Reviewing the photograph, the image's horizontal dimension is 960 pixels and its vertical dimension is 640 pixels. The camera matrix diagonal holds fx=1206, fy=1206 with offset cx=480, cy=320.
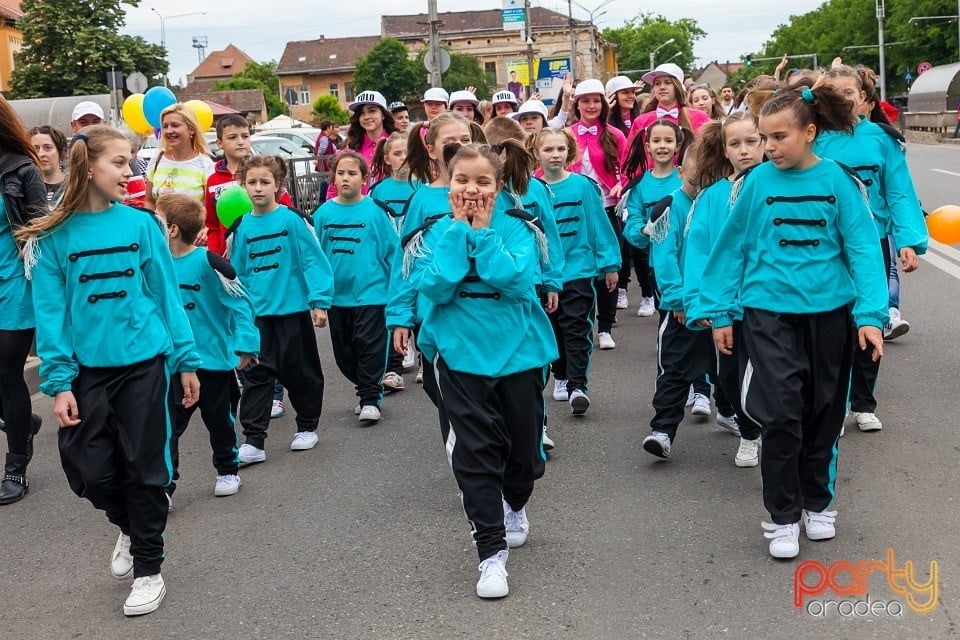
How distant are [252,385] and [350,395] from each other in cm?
181

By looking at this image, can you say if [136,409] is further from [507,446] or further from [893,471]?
[893,471]

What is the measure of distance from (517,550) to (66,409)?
6.44ft

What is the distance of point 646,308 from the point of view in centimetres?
1166

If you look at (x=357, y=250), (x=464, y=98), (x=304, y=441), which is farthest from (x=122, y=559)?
(x=464, y=98)

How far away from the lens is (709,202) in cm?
591

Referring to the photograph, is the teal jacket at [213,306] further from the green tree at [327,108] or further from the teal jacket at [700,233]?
the green tree at [327,108]

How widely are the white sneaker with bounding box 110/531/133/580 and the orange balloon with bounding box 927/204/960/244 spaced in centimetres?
539

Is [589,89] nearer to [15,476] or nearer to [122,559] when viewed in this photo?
[15,476]

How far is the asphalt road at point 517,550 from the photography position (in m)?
4.46

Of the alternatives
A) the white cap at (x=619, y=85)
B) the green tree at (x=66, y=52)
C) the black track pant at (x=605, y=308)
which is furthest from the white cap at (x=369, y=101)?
the green tree at (x=66, y=52)

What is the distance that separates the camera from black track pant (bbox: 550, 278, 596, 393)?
775 cm

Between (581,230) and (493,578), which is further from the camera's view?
(581,230)

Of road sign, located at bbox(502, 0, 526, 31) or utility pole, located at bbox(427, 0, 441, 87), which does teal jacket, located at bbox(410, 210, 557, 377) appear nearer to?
utility pole, located at bbox(427, 0, 441, 87)

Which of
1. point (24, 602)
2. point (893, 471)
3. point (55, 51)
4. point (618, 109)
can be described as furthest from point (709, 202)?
point (55, 51)
